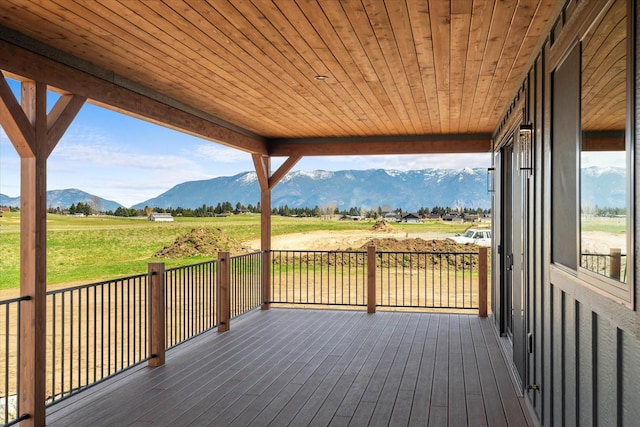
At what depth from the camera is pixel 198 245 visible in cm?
2141

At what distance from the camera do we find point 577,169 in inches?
95.5

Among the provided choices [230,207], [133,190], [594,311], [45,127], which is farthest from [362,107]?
[133,190]

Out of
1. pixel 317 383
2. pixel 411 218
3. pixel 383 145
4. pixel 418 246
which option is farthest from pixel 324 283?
pixel 317 383

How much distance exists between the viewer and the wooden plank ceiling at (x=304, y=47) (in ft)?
10.8

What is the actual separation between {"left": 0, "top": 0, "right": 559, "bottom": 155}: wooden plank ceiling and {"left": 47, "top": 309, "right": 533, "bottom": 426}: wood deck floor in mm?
2597

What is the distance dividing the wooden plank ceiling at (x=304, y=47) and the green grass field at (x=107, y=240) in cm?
1371

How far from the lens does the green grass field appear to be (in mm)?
20016

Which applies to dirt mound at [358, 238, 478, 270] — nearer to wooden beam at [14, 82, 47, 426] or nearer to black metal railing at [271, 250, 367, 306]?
black metal railing at [271, 250, 367, 306]

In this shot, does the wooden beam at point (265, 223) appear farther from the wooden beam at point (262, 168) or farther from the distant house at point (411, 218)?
the distant house at point (411, 218)

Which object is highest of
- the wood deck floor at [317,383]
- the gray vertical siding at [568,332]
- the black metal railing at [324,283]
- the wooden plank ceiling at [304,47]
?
the wooden plank ceiling at [304,47]

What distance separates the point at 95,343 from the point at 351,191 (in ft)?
64.8

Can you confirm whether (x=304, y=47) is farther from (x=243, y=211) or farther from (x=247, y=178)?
(x=247, y=178)

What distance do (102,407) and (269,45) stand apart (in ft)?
9.43

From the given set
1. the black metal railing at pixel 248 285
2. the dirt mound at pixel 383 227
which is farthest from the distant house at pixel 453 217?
the black metal railing at pixel 248 285
